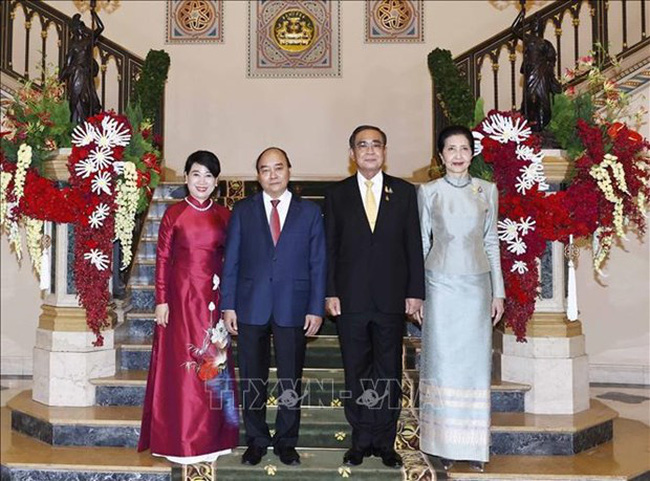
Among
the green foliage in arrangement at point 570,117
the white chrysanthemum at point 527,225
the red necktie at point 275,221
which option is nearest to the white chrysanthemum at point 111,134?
the red necktie at point 275,221

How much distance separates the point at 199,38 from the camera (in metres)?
8.92

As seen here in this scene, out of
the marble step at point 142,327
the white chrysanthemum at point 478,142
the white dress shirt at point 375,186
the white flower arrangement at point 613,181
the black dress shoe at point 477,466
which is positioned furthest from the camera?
the marble step at point 142,327

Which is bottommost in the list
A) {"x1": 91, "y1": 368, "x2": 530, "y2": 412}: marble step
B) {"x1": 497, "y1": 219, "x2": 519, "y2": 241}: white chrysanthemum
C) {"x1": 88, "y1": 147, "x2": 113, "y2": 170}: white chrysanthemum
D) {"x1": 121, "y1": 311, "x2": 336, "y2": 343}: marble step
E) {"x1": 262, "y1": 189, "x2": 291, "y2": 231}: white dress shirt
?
{"x1": 91, "y1": 368, "x2": 530, "y2": 412}: marble step

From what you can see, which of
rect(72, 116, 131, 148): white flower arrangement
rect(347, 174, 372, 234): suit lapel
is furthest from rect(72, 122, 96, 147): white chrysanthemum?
rect(347, 174, 372, 234): suit lapel

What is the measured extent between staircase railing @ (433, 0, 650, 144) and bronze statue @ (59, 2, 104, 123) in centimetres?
312

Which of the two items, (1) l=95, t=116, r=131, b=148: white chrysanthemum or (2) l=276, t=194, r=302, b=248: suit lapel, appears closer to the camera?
(2) l=276, t=194, r=302, b=248: suit lapel

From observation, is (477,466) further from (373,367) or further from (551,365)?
(551,365)

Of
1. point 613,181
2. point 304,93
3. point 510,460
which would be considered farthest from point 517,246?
point 304,93

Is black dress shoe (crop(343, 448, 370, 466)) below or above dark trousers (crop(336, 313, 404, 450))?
below

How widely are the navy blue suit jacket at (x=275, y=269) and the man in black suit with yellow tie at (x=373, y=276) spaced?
0.09 metres

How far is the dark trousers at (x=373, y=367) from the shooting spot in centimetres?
370

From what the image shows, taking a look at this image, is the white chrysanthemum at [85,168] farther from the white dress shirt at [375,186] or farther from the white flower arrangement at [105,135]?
the white dress shirt at [375,186]

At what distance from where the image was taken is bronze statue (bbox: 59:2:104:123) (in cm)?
477

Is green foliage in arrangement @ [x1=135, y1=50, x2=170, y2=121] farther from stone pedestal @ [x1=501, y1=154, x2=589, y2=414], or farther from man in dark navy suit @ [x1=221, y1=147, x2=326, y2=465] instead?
stone pedestal @ [x1=501, y1=154, x2=589, y2=414]
